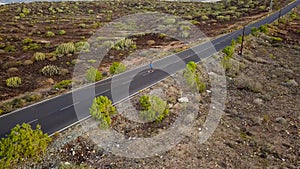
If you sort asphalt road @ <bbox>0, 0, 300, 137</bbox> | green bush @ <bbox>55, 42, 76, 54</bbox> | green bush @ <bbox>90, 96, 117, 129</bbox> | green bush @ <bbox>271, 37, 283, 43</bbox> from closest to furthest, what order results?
green bush @ <bbox>90, 96, 117, 129</bbox> → asphalt road @ <bbox>0, 0, 300, 137</bbox> → green bush @ <bbox>55, 42, 76, 54</bbox> → green bush @ <bbox>271, 37, 283, 43</bbox>

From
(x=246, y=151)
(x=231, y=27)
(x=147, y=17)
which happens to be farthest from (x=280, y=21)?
(x=246, y=151)

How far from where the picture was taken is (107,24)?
64.5 meters

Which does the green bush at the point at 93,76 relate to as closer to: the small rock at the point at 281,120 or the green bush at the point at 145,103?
the green bush at the point at 145,103

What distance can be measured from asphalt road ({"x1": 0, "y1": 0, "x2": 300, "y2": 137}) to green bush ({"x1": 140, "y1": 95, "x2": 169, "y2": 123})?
3.02 meters

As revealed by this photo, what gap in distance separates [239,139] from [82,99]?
13193 mm

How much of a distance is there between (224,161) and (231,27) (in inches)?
1941

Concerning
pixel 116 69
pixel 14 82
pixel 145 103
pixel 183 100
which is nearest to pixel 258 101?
pixel 183 100

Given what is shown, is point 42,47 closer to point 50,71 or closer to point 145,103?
point 50,71

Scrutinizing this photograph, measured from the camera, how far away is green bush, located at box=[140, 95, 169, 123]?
18.8 metres

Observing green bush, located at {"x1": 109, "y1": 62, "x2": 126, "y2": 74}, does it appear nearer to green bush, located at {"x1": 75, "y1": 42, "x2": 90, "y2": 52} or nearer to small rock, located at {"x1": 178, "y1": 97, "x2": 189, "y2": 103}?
small rock, located at {"x1": 178, "y1": 97, "x2": 189, "y2": 103}

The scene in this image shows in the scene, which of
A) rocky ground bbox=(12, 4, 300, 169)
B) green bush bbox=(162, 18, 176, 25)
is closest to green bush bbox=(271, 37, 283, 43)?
rocky ground bbox=(12, 4, 300, 169)

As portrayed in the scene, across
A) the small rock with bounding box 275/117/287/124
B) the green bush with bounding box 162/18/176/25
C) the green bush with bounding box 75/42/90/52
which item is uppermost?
the green bush with bounding box 162/18/176/25

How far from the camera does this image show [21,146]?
13.2 meters

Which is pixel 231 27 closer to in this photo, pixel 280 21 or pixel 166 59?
pixel 280 21
